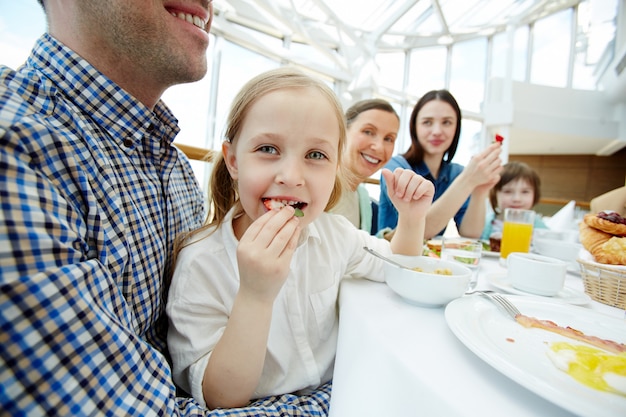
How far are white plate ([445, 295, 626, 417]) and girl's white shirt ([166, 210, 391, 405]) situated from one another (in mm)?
351

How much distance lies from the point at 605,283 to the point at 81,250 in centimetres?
127

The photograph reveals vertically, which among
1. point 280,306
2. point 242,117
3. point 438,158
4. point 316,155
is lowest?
point 280,306

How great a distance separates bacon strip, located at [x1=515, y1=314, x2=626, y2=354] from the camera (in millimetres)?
496

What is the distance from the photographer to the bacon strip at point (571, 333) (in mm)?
496

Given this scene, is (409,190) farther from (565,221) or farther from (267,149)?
(565,221)

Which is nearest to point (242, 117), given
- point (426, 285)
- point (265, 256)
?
point (265, 256)

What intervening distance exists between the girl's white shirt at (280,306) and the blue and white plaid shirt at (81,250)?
6cm

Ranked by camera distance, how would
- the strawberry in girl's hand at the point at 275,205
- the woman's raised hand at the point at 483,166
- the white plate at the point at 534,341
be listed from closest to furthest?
the white plate at the point at 534,341
the strawberry in girl's hand at the point at 275,205
the woman's raised hand at the point at 483,166

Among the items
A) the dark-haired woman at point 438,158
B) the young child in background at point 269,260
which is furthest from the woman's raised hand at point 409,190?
the dark-haired woman at point 438,158

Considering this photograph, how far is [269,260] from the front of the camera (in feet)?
2.08

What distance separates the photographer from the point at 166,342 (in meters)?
0.79

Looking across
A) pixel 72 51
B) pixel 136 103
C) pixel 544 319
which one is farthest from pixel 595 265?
pixel 72 51

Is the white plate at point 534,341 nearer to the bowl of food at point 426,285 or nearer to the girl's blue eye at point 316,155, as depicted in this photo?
the bowl of food at point 426,285

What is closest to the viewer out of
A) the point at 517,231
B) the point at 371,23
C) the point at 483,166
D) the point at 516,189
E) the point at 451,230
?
the point at 517,231
